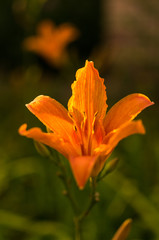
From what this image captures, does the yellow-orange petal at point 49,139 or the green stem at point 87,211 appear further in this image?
the green stem at point 87,211

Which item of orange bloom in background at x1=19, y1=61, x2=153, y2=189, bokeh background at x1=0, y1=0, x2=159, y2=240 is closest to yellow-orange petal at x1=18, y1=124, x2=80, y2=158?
orange bloom in background at x1=19, y1=61, x2=153, y2=189

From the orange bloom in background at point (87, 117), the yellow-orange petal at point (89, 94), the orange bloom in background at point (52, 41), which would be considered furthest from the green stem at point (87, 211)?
the orange bloom in background at point (52, 41)

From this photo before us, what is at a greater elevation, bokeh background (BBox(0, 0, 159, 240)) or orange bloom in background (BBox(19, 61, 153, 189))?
orange bloom in background (BBox(19, 61, 153, 189))

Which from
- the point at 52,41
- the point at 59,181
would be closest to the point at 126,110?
the point at 59,181

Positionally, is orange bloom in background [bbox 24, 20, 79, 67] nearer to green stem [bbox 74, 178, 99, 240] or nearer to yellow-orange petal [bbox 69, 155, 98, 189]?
green stem [bbox 74, 178, 99, 240]

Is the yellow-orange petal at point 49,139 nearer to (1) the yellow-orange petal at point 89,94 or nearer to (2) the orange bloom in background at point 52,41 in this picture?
(1) the yellow-orange petal at point 89,94

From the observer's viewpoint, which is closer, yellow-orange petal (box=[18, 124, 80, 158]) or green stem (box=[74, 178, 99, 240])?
yellow-orange petal (box=[18, 124, 80, 158])

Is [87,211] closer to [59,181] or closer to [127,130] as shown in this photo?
[127,130]

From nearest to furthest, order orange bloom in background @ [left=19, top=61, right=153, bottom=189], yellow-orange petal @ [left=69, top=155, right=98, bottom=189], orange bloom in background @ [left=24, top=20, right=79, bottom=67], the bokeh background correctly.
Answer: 1. yellow-orange petal @ [left=69, top=155, right=98, bottom=189]
2. orange bloom in background @ [left=19, top=61, right=153, bottom=189]
3. the bokeh background
4. orange bloom in background @ [left=24, top=20, right=79, bottom=67]
